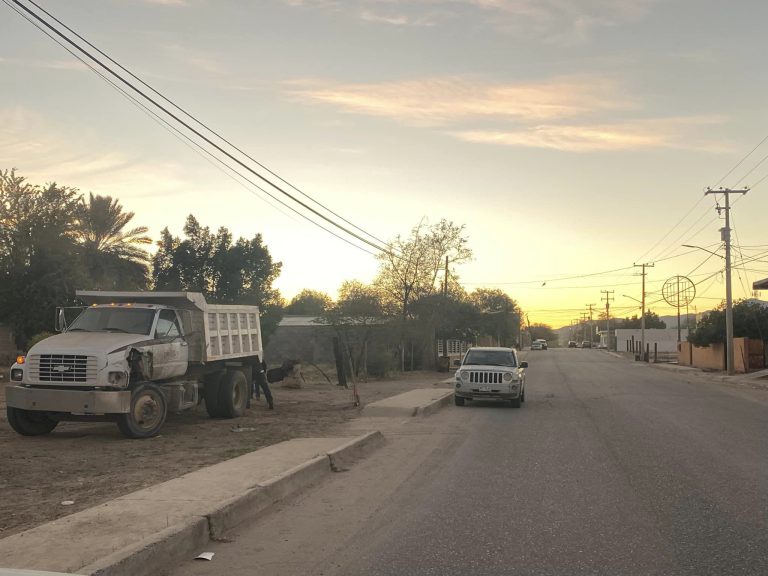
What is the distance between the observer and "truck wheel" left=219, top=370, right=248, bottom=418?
16.0 m

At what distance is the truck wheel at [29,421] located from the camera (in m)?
Answer: 12.5

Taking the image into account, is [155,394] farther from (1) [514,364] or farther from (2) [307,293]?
(2) [307,293]

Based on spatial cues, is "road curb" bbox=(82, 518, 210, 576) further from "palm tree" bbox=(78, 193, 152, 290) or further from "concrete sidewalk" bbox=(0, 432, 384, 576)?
"palm tree" bbox=(78, 193, 152, 290)

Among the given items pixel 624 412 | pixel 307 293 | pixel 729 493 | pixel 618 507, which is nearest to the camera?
pixel 618 507

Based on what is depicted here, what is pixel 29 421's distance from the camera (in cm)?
1278

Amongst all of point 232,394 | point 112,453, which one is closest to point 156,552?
point 112,453

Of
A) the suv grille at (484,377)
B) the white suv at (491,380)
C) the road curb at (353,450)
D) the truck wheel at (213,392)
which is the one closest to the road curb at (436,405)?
the white suv at (491,380)

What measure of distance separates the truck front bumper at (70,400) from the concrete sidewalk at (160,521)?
3.52 metres

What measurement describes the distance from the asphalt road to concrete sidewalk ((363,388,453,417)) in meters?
3.66

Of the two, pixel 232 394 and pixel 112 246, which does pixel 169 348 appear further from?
pixel 112 246

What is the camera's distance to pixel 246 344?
57.6ft

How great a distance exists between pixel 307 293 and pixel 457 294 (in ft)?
257

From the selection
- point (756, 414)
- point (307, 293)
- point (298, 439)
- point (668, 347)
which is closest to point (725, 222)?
point (756, 414)

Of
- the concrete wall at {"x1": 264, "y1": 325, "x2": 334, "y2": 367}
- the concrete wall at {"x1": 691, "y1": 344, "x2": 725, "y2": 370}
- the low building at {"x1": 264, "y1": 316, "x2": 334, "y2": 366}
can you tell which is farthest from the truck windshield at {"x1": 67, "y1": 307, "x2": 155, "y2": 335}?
the concrete wall at {"x1": 691, "y1": 344, "x2": 725, "y2": 370}
